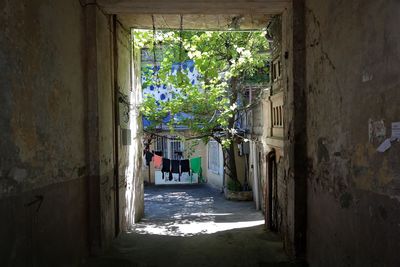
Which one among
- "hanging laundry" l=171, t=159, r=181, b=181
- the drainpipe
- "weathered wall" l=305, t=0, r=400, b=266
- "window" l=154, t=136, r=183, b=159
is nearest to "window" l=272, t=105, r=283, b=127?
"weathered wall" l=305, t=0, r=400, b=266

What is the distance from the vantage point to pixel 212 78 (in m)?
16.0

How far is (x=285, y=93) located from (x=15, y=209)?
4653 mm

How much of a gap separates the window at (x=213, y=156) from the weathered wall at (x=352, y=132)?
1520cm

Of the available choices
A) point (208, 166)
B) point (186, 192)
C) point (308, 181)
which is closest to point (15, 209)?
point (308, 181)

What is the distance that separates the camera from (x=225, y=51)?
50.1ft

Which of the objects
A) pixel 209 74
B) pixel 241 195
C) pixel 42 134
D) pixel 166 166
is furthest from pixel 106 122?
pixel 166 166

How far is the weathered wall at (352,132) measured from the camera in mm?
3256

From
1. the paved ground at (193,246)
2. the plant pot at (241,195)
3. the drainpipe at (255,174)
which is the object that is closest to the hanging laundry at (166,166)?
the plant pot at (241,195)

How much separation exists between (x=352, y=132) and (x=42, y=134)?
324cm

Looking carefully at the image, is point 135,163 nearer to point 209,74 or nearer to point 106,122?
point 106,122

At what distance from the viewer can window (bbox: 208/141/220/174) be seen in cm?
2116

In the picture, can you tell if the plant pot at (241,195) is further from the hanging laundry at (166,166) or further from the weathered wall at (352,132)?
the weathered wall at (352,132)

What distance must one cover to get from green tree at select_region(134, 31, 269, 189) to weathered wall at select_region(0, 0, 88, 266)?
23.4 ft

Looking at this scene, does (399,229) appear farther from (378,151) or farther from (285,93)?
(285,93)
